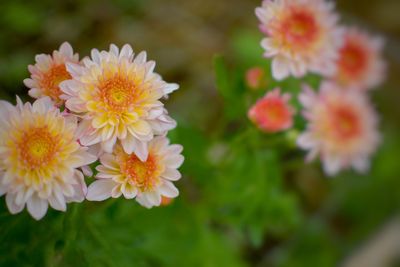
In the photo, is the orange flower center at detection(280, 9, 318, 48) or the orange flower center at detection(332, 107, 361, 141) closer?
the orange flower center at detection(280, 9, 318, 48)

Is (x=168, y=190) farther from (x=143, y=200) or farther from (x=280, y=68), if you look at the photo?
(x=280, y=68)

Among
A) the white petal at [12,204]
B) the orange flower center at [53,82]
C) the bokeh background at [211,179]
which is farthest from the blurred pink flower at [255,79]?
the white petal at [12,204]

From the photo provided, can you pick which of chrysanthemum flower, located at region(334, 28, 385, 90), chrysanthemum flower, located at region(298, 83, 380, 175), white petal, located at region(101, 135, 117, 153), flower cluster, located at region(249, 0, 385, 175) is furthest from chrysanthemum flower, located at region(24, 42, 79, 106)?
chrysanthemum flower, located at region(334, 28, 385, 90)

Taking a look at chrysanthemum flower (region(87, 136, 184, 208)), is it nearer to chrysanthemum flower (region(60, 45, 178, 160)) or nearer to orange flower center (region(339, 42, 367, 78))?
chrysanthemum flower (region(60, 45, 178, 160))

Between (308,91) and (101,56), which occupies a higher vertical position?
(308,91)

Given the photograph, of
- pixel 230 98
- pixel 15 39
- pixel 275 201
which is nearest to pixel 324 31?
pixel 230 98

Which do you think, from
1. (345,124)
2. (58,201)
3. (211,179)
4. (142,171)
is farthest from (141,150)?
(345,124)

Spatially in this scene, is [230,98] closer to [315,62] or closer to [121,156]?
[315,62]
